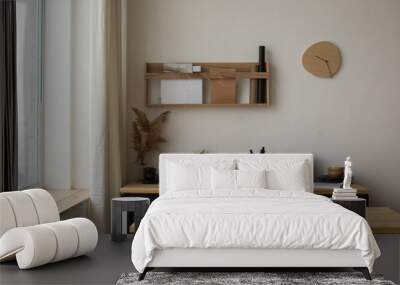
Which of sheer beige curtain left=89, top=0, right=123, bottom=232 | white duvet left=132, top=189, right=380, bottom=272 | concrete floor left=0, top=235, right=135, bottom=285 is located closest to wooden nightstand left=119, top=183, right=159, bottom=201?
sheer beige curtain left=89, top=0, right=123, bottom=232

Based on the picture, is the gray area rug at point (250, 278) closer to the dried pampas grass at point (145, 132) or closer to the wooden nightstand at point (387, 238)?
the wooden nightstand at point (387, 238)

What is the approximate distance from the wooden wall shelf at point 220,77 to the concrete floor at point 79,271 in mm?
2291

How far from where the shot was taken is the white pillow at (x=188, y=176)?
20.5 ft

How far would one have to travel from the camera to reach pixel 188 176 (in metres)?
6.29

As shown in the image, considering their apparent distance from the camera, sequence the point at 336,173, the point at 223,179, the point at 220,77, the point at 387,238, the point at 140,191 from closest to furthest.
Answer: the point at 387,238
the point at 223,179
the point at 140,191
the point at 336,173
the point at 220,77

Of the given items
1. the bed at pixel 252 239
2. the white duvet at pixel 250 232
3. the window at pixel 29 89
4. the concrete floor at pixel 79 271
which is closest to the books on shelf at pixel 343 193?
the bed at pixel 252 239

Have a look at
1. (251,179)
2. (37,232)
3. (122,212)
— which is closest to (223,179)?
(251,179)

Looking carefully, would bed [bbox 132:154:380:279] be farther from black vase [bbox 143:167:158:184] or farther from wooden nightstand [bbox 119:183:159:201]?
black vase [bbox 143:167:158:184]

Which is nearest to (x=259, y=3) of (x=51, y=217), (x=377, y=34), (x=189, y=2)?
(x=189, y=2)

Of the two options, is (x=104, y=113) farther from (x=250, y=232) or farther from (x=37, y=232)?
(x=250, y=232)

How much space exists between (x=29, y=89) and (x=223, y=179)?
2021 mm

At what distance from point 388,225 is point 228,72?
2360 mm

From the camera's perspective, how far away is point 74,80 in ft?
22.9

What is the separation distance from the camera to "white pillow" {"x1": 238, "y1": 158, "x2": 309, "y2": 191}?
625cm
